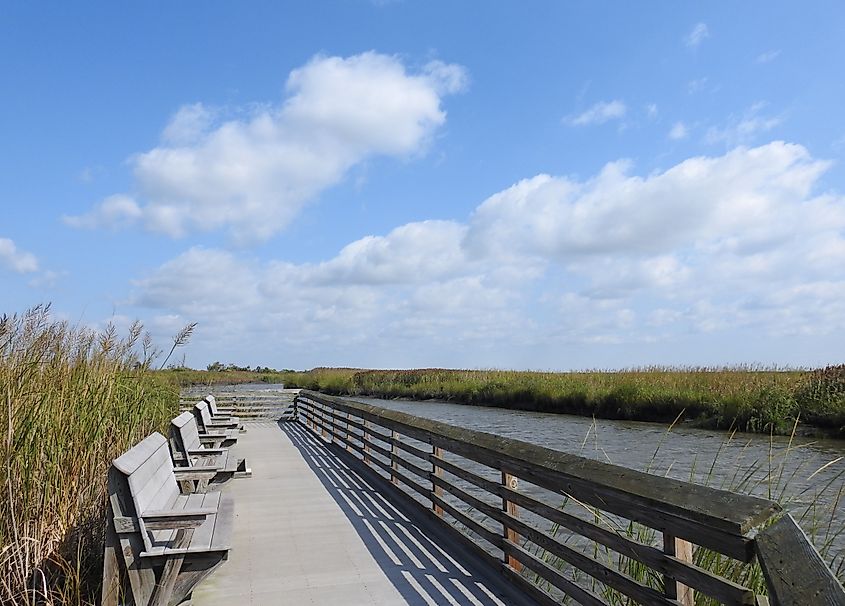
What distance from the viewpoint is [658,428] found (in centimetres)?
1705

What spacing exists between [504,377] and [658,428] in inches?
507

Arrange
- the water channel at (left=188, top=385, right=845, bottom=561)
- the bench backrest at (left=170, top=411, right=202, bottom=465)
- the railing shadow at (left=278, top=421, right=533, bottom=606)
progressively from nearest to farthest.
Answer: the railing shadow at (left=278, top=421, right=533, bottom=606), the bench backrest at (left=170, top=411, right=202, bottom=465), the water channel at (left=188, top=385, right=845, bottom=561)

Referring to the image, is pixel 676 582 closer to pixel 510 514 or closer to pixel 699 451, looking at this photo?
pixel 510 514

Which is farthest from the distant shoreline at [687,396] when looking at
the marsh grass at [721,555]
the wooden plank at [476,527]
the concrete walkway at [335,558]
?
the wooden plank at [476,527]

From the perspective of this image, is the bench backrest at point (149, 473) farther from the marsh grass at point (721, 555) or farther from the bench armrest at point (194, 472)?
the marsh grass at point (721, 555)

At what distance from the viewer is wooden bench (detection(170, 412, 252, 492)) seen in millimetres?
5821

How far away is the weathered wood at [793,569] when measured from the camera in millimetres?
1722

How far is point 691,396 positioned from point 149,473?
640 inches

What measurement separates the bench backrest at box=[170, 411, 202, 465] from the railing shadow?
4.80 ft

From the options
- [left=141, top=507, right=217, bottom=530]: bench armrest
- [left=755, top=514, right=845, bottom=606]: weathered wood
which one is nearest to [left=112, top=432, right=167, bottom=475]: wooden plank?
[left=141, top=507, right=217, bottom=530]: bench armrest

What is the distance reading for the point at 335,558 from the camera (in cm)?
469

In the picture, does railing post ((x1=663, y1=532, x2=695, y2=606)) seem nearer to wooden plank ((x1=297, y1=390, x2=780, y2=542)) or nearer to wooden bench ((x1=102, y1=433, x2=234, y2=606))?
wooden plank ((x1=297, y1=390, x2=780, y2=542))

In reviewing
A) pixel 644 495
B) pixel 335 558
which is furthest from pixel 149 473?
pixel 644 495

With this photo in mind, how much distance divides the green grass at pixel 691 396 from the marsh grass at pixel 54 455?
246 inches
